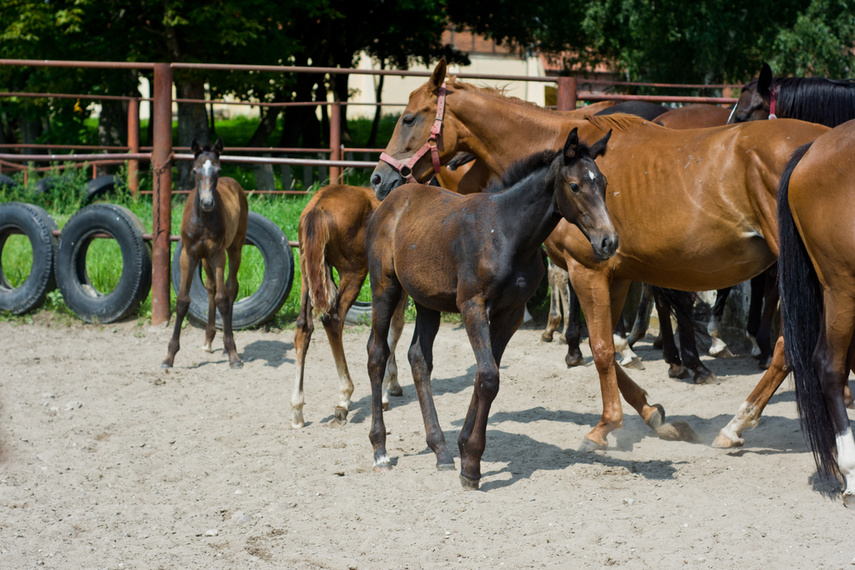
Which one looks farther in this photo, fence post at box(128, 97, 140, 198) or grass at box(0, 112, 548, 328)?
fence post at box(128, 97, 140, 198)

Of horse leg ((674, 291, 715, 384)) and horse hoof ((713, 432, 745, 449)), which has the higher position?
horse leg ((674, 291, 715, 384))

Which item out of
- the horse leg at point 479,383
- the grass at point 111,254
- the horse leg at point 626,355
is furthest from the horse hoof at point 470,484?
the grass at point 111,254

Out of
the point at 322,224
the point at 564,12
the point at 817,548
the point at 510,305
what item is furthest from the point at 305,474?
the point at 564,12

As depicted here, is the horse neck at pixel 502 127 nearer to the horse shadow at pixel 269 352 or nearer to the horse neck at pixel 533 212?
the horse neck at pixel 533 212

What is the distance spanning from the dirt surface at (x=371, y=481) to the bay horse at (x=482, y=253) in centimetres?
38

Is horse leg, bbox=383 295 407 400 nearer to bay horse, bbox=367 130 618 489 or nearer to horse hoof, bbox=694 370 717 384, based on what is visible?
bay horse, bbox=367 130 618 489

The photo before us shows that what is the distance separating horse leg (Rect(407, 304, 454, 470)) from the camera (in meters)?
4.17

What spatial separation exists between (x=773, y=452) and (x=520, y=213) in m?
2.01

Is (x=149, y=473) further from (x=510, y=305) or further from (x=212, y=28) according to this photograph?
(x=212, y=28)

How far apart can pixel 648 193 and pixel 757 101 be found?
6.47 ft

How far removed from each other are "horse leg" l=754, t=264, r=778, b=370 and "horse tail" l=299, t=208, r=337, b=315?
349cm

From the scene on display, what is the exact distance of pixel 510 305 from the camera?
3906 mm

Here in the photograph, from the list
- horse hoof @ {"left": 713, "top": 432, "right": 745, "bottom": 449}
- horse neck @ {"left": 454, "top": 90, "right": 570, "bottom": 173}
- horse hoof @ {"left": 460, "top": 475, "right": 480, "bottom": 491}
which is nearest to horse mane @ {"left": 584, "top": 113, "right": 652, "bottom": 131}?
horse neck @ {"left": 454, "top": 90, "right": 570, "bottom": 173}

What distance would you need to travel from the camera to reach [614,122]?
4.82 metres
